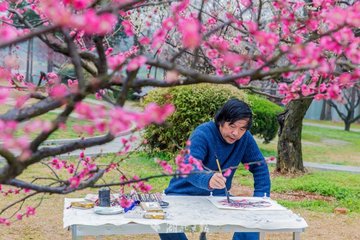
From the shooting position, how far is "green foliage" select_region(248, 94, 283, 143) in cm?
1412

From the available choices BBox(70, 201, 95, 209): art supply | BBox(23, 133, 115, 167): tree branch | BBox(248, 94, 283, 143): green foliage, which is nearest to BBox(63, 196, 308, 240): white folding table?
BBox(70, 201, 95, 209): art supply

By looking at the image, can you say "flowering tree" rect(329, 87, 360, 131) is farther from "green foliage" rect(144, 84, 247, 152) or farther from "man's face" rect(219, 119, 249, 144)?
"man's face" rect(219, 119, 249, 144)

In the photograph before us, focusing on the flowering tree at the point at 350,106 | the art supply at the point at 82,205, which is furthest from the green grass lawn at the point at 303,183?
the flowering tree at the point at 350,106

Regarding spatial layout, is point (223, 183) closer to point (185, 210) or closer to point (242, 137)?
point (185, 210)

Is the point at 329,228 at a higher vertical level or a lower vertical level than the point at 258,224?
lower

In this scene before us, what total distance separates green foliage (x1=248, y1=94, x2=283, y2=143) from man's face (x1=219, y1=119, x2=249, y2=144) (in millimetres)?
8953

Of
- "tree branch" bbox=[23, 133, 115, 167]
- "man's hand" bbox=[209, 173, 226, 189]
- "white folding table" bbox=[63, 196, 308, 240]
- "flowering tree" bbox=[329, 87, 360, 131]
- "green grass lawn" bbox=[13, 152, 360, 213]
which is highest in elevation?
"flowering tree" bbox=[329, 87, 360, 131]

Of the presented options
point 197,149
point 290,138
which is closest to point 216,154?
point 197,149

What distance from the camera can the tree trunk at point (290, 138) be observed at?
10.6 m

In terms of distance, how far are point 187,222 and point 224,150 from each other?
111 cm

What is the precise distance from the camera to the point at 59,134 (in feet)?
52.0

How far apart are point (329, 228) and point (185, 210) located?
132 inches

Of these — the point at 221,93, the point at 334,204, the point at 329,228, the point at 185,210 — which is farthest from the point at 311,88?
the point at 221,93

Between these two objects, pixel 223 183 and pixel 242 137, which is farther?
pixel 242 137
